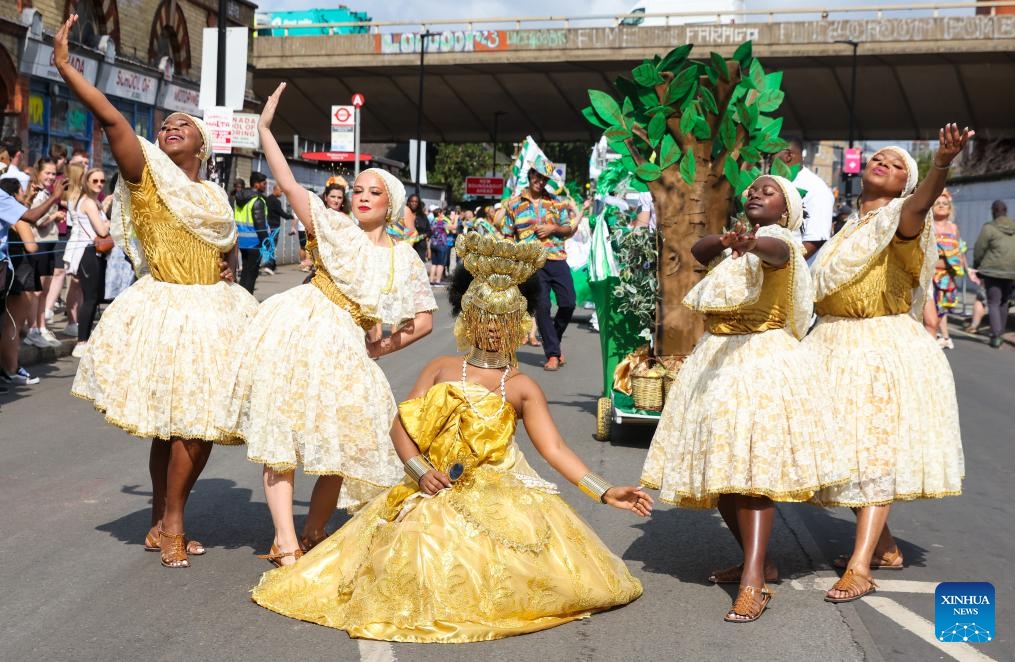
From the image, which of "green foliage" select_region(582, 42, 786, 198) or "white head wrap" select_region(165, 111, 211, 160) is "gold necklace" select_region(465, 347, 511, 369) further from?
"green foliage" select_region(582, 42, 786, 198)

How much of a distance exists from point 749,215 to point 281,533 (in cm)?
245

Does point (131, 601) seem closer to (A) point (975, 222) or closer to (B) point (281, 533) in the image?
(B) point (281, 533)

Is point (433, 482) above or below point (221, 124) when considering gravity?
below

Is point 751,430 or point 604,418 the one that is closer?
point 751,430

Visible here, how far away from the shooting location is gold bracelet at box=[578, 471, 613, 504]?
15.5 ft

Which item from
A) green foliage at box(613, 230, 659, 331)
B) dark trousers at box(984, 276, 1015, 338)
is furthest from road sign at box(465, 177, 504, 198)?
green foliage at box(613, 230, 659, 331)

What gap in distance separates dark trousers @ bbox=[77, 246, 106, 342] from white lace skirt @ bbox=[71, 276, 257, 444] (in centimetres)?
750

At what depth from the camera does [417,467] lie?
4.78m

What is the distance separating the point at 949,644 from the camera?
4.75 m

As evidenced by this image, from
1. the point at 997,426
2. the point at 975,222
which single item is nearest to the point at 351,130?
the point at 975,222

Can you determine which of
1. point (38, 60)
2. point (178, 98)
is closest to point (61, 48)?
point (38, 60)

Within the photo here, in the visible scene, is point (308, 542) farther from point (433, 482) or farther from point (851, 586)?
point (851, 586)

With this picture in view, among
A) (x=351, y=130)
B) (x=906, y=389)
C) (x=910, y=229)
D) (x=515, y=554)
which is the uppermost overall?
(x=351, y=130)

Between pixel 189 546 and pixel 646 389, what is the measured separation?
3920 millimetres
